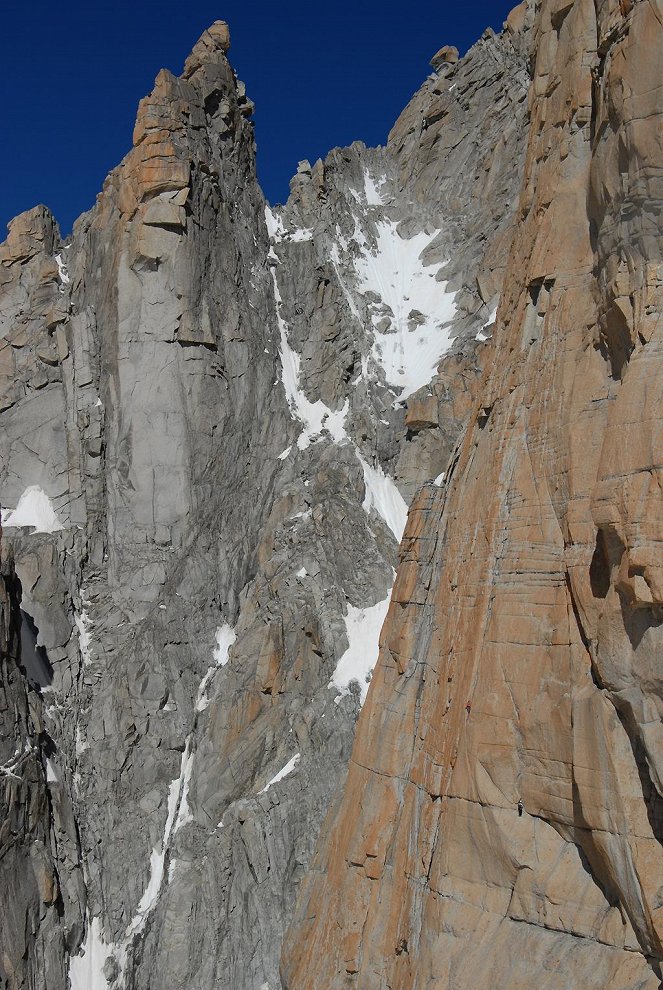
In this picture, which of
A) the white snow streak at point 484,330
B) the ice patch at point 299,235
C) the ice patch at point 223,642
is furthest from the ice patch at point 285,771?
the ice patch at point 299,235

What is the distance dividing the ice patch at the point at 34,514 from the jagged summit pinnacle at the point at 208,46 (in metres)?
20.6

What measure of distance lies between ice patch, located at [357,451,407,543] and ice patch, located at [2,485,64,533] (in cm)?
1324

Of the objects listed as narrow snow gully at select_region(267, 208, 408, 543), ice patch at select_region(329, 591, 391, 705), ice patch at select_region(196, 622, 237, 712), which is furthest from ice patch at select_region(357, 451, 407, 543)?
ice patch at select_region(196, 622, 237, 712)

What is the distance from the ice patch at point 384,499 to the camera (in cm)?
3675

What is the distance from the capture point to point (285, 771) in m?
30.3

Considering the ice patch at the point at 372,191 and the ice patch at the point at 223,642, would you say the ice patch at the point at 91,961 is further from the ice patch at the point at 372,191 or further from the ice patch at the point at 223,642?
the ice patch at the point at 372,191

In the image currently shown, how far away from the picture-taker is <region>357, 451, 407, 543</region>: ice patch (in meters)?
36.8

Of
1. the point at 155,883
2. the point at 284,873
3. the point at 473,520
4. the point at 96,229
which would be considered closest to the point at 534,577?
the point at 473,520

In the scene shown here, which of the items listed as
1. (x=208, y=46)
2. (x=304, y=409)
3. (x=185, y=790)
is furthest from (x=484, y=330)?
(x=185, y=790)

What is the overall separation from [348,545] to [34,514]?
14661mm

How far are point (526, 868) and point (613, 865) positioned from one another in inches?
64.2

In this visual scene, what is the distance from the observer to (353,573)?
3388cm

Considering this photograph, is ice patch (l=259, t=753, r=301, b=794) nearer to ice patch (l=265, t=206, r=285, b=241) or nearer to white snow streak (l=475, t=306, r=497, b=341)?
white snow streak (l=475, t=306, r=497, b=341)

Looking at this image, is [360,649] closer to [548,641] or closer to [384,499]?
[384,499]
